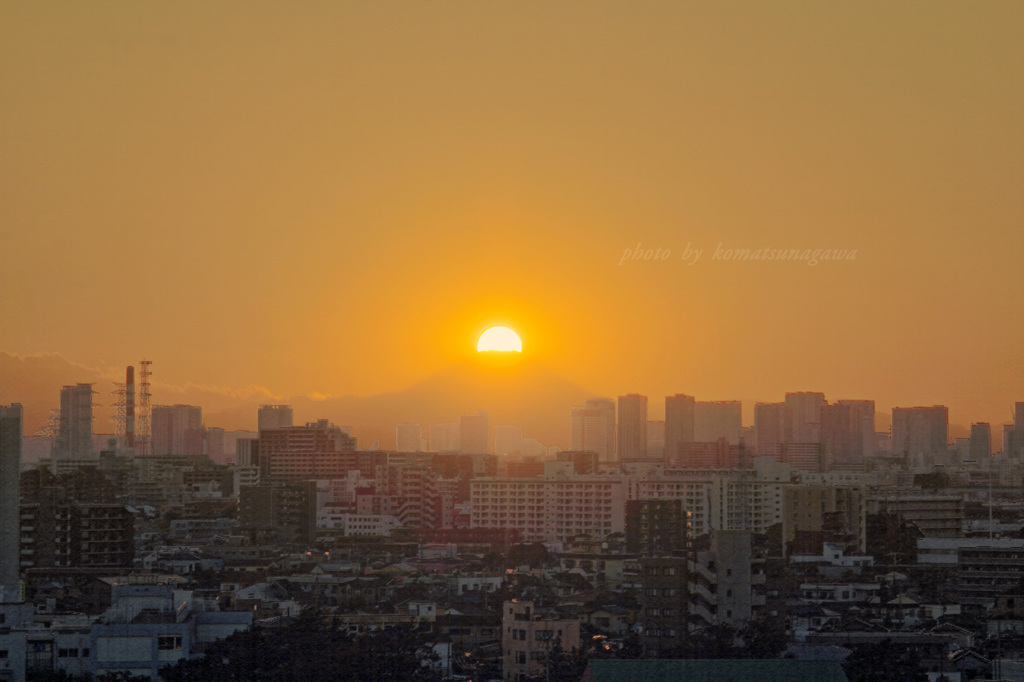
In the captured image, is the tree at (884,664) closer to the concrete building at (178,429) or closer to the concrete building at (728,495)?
the concrete building at (728,495)

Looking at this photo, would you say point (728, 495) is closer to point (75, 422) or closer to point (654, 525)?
point (654, 525)

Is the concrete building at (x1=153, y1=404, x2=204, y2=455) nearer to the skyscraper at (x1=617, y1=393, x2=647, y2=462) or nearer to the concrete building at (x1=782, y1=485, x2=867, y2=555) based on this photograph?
the skyscraper at (x1=617, y1=393, x2=647, y2=462)

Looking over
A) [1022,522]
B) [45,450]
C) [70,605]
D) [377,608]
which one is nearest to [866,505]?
[1022,522]

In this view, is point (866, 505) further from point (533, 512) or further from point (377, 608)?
point (377, 608)

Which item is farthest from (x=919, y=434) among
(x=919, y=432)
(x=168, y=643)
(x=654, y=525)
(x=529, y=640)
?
(x=168, y=643)

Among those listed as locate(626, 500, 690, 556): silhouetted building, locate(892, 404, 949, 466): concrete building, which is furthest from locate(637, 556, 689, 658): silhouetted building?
locate(892, 404, 949, 466): concrete building

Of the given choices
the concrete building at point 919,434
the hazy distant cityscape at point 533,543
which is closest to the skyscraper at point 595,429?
the hazy distant cityscape at point 533,543
